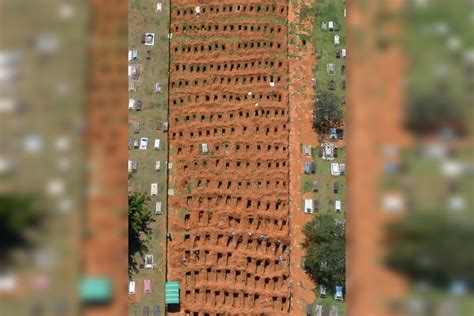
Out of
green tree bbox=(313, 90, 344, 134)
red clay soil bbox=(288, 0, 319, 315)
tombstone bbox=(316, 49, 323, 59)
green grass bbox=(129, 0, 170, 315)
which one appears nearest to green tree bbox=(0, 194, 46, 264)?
green grass bbox=(129, 0, 170, 315)

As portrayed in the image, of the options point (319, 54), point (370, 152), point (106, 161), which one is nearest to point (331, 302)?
point (319, 54)

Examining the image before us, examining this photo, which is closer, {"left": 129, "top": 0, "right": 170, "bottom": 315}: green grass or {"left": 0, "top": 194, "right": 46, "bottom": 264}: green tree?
{"left": 0, "top": 194, "right": 46, "bottom": 264}: green tree

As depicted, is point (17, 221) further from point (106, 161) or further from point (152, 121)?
point (152, 121)

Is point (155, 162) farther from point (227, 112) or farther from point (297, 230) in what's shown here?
point (297, 230)

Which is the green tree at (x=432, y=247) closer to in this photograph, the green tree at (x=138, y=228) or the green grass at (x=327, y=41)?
the green tree at (x=138, y=228)

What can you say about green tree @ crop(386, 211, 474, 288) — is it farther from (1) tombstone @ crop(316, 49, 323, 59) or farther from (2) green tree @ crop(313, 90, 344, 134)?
(1) tombstone @ crop(316, 49, 323, 59)

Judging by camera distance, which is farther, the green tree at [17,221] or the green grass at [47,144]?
the green grass at [47,144]

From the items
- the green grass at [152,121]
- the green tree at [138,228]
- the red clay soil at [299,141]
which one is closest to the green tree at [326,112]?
the red clay soil at [299,141]
